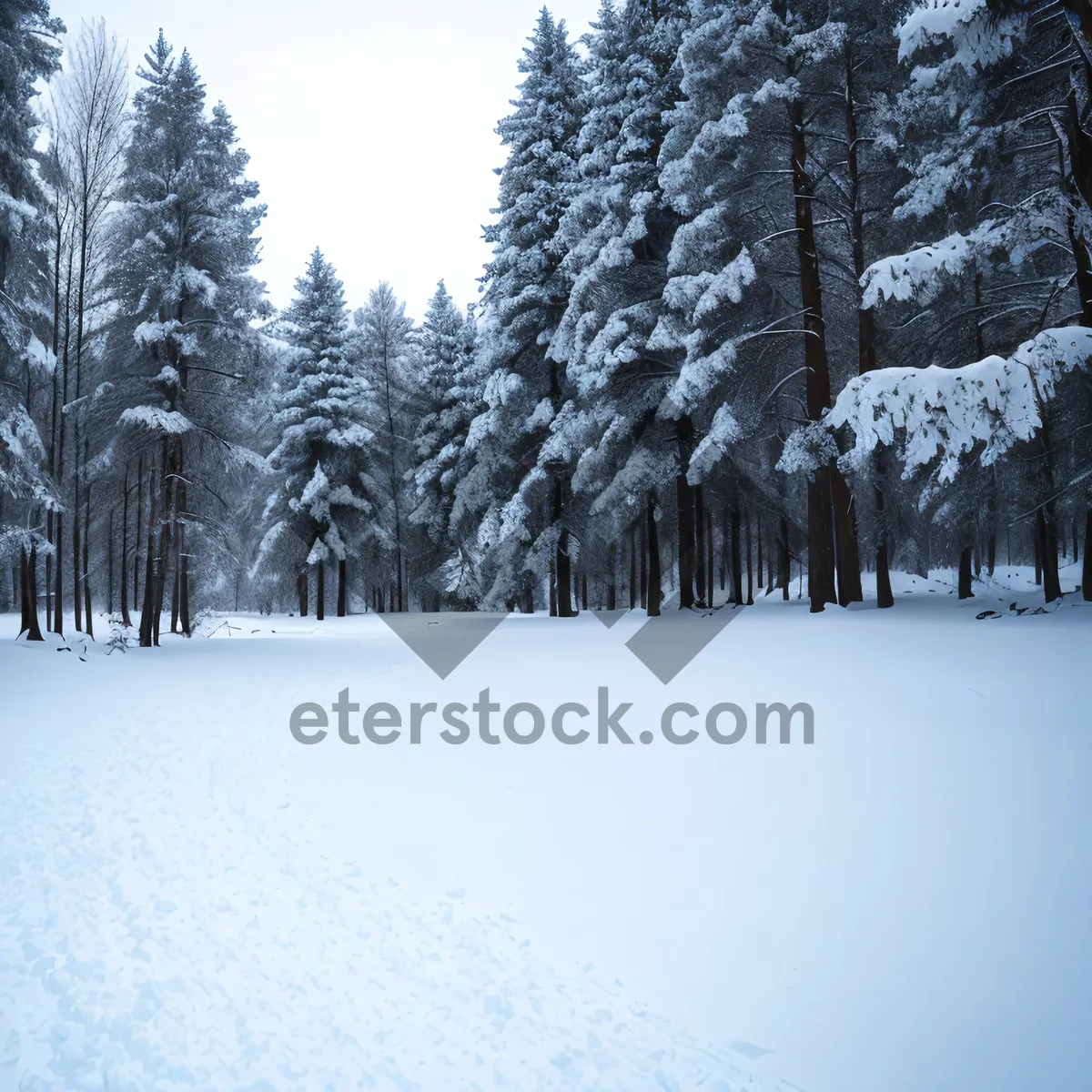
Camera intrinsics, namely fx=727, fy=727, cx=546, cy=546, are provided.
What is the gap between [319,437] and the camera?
87.4ft

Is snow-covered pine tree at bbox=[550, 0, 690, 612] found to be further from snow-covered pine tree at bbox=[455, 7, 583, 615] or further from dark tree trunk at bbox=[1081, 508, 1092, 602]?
dark tree trunk at bbox=[1081, 508, 1092, 602]

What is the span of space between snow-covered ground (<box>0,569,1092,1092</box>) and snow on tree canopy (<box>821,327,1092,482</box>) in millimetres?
2134

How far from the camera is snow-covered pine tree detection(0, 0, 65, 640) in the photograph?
41.7 ft

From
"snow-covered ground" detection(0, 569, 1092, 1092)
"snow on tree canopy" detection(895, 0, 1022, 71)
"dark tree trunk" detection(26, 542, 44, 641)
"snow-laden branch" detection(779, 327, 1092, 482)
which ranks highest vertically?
"snow on tree canopy" detection(895, 0, 1022, 71)

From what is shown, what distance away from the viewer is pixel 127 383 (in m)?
16.1

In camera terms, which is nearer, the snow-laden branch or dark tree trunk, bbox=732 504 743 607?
the snow-laden branch

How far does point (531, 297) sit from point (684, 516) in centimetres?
799

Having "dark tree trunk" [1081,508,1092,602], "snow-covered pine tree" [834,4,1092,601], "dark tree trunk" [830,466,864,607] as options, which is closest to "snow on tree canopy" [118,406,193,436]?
"dark tree trunk" [830,466,864,607]

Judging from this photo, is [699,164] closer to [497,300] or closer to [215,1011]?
[497,300]

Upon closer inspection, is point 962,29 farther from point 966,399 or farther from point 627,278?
point 627,278

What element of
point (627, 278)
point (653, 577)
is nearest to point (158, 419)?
point (627, 278)

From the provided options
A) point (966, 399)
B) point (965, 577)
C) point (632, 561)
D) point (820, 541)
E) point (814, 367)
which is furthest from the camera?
point (632, 561)

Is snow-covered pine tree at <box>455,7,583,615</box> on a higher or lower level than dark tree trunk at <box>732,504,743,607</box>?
higher

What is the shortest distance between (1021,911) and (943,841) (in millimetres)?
571
